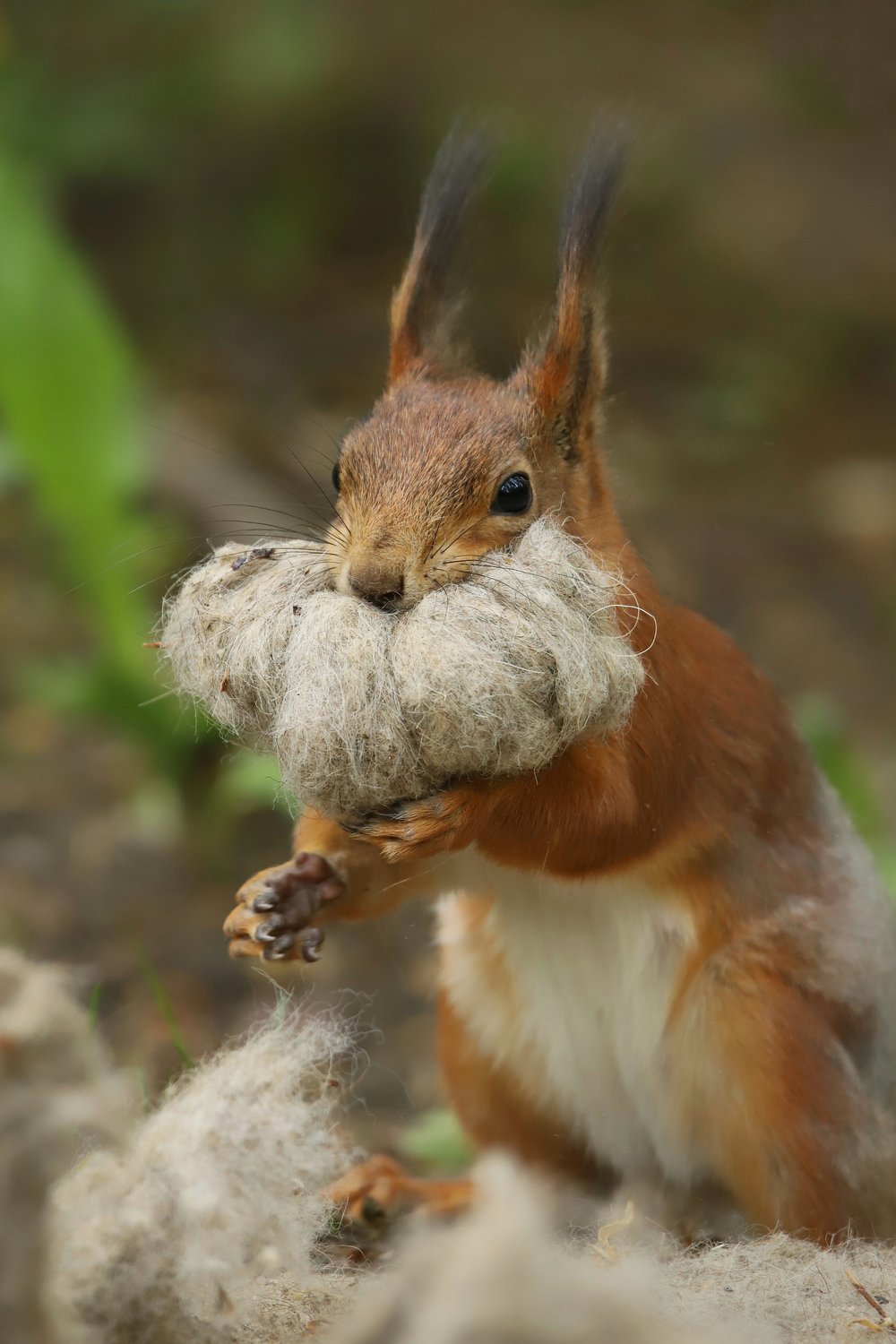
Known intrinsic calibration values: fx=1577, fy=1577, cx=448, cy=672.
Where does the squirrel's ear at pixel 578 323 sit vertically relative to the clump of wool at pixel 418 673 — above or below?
above

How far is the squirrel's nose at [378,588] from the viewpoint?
2.12 meters

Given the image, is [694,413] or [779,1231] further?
[694,413]

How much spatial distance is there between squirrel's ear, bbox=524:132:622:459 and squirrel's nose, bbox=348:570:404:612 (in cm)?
53

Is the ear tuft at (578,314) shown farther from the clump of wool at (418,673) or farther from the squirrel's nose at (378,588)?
the squirrel's nose at (378,588)

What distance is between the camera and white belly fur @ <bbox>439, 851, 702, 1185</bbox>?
2652 millimetres

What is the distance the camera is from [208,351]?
24.8 ft

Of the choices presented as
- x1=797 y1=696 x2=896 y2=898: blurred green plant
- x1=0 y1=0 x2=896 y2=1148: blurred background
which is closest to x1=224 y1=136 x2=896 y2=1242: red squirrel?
x1=797 y1=696 x2=896 y2=898: blurred green plant

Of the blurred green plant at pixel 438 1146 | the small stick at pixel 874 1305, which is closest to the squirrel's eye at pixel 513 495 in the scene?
the small stick at pixel 874 1305

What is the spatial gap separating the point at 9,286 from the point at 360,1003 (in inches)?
87.9

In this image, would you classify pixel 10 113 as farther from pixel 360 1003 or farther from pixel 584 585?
pixel 584 585

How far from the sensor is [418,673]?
1932mm

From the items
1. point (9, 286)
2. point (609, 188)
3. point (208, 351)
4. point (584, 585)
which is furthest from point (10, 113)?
point (584, 585)

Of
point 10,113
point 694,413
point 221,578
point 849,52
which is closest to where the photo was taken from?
point 221,578

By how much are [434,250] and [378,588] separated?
34.2 inches
